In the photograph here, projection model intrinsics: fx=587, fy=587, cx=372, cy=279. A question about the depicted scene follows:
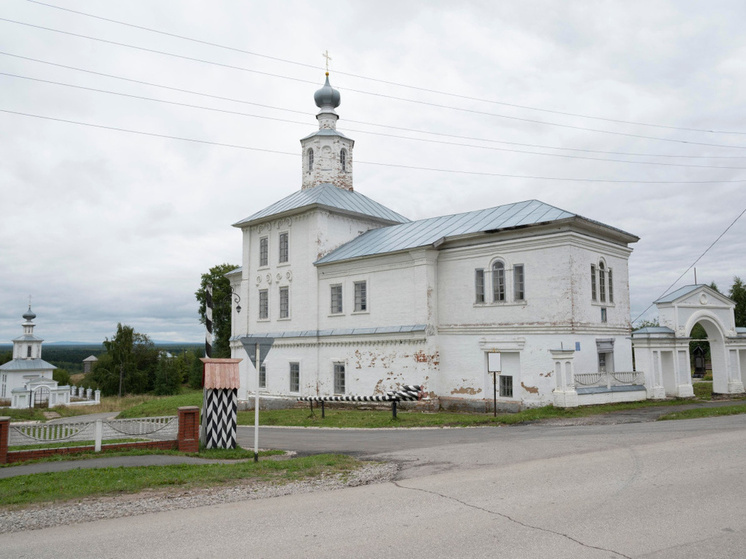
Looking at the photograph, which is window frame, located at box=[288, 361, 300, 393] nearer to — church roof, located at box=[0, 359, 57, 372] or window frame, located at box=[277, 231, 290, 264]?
window frame, located at box=[277, 231, 290, 264]

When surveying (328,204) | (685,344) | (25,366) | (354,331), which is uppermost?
(328,204)

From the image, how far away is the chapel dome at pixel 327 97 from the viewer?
111ft

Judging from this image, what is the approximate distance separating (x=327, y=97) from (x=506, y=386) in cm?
2035

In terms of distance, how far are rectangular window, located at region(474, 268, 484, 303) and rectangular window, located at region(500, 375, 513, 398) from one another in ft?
10.2

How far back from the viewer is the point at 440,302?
24297 mm

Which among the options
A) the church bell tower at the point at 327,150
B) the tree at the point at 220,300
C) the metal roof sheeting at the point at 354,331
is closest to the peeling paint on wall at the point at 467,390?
the metal roof sheeting at the point at 354,331

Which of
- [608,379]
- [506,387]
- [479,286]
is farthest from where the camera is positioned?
[479,286]

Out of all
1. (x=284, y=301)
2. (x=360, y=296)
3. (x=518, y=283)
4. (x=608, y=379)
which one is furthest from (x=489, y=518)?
(x=284, y=301)

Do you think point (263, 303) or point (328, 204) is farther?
point (263, 303)

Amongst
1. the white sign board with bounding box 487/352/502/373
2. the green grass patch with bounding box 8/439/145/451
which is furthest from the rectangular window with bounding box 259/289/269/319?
the green grass patch with bounding box 8/439/145/451

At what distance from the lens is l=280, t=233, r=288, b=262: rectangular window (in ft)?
100

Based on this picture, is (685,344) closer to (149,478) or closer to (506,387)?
(506,387)

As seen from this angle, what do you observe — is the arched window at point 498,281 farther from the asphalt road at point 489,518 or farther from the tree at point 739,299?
the tree at point 739,299

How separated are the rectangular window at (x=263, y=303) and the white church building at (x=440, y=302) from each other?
0.09 m
